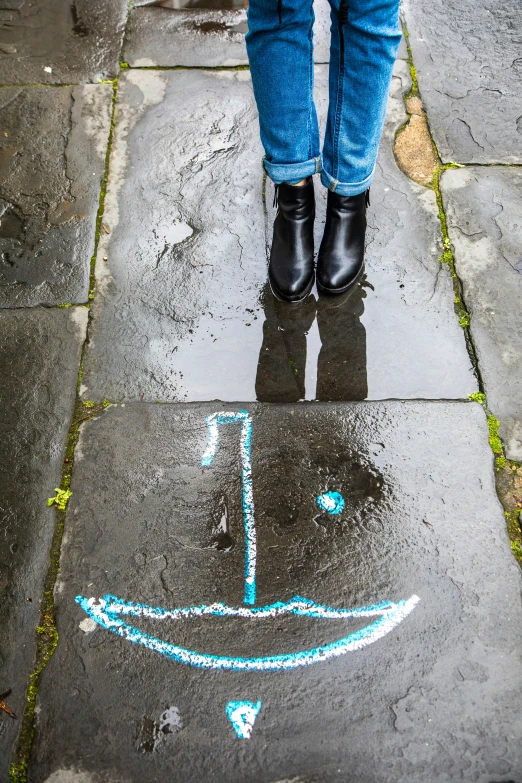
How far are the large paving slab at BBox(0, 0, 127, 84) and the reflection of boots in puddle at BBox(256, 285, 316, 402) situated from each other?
163 centimetres

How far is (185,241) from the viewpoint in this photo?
236cm

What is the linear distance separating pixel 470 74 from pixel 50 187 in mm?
1967

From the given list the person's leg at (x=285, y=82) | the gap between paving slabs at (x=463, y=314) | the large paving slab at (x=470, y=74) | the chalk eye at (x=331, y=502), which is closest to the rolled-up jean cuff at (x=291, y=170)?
the person's leg at (x=285, y=82)

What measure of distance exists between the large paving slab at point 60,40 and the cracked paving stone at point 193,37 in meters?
0.09

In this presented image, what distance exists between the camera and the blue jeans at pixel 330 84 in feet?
5.65

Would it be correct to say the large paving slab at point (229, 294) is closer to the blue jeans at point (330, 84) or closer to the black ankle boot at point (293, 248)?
the black ankle boot at point (293, 248)

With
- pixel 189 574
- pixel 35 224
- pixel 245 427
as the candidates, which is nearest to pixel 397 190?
pixel 245 427

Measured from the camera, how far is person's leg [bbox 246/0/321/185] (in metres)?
1.73

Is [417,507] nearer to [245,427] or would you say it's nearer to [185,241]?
[245,427]

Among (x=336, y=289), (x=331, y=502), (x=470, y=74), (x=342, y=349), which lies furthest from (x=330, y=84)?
(x=470, y=74)

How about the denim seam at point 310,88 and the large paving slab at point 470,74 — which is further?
the large paving slab at point 470,74

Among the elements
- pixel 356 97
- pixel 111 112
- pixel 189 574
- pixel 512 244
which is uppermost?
pixel 356 97

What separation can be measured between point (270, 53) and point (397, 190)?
2.91ft

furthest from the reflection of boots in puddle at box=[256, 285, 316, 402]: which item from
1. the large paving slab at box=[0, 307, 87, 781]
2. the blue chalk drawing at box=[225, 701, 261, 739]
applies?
the blue chalk drawing at box=[225, 701, 261, 739]
